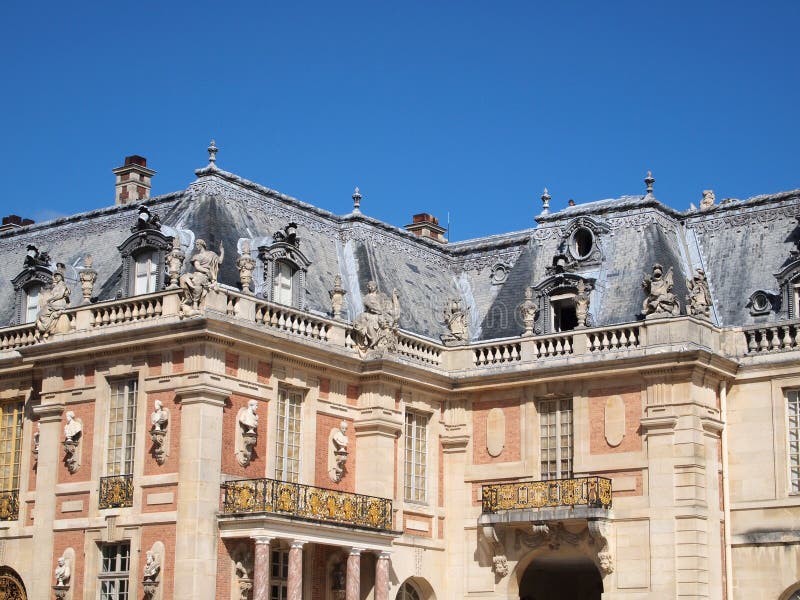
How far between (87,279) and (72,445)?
3.59 metres

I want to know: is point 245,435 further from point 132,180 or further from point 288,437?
point 132,180

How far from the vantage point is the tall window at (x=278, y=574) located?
1171 inches

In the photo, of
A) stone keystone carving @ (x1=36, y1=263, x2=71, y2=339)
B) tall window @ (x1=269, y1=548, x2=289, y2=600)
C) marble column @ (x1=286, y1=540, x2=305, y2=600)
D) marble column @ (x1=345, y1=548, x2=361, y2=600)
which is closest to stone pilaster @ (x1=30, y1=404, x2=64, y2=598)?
stone keystone carving @ (x1=36, y1=263, x2=71, y2=339)

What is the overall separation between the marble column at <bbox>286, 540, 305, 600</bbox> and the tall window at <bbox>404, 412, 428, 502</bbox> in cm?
480

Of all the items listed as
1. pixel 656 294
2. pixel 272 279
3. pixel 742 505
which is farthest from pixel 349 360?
pixel 742 505

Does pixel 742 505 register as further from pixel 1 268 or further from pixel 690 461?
pixel 1 268

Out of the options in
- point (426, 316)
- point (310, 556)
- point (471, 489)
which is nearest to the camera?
point (310, 556)

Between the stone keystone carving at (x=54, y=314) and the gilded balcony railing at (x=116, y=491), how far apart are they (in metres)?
3.47

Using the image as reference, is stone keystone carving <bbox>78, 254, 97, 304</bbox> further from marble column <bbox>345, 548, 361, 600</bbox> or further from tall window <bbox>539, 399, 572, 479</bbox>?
tall window <bbox>539, 399, 572, 479</bbox>

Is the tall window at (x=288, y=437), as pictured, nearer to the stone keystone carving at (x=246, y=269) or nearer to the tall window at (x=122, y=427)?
the stone keystone carving at (x=246, y=269)

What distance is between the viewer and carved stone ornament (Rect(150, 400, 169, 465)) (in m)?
28.7

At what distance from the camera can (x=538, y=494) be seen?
32.1m

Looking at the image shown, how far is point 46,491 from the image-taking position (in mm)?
30344

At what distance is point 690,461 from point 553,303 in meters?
5.40
